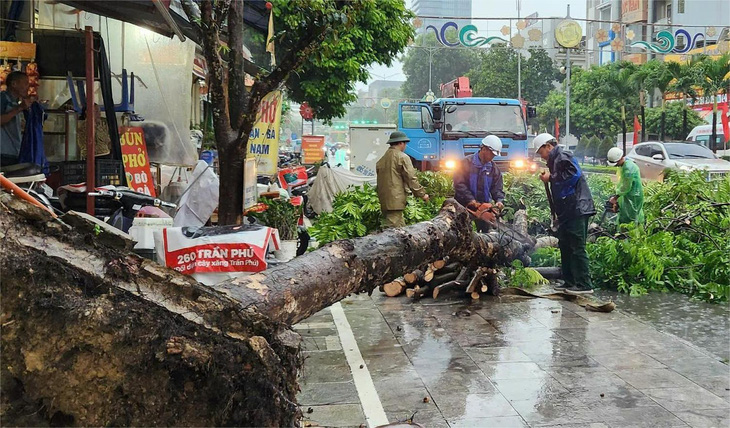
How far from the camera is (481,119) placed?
17547 mm

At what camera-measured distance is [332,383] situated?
5.27 meters

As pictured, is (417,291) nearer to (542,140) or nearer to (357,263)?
(542,140)

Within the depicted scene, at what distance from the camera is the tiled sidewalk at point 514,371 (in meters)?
4.60

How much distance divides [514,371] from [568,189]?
370 cm

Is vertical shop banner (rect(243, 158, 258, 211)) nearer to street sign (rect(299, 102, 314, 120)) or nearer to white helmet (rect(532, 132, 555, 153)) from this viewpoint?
white helmet (rect(532, 132, 555, 153))

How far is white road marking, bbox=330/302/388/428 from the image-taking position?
4.58 m

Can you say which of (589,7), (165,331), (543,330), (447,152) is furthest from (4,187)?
(589,7)

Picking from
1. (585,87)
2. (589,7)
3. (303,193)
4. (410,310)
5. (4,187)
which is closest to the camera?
(4,187)

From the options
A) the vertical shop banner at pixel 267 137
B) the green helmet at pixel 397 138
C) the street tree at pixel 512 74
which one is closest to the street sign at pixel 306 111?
the vertical shop banner at pixel 267 137

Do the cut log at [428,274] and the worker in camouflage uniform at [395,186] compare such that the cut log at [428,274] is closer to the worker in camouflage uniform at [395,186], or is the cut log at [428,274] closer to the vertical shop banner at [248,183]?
the worker in camouflage uniform at [395,186]

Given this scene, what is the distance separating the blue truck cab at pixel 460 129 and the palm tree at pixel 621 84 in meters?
23.8

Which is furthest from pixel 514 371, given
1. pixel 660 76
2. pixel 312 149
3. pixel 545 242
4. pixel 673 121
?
pixel 673 121

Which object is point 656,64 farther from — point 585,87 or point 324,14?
point 324,14

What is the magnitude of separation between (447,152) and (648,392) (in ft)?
40.8
